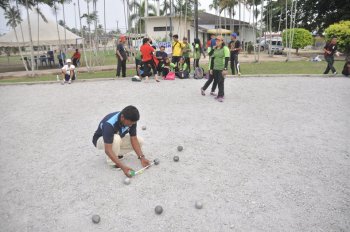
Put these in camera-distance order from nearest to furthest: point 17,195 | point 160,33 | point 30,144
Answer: point 17,195 → point 30,144 → point 160,33

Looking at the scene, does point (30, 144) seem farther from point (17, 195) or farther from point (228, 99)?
point (228, 99)

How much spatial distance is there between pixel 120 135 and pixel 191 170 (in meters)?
1.20

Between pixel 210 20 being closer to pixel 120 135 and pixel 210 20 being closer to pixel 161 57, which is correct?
pixel 161 57

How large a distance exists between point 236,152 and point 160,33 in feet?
119

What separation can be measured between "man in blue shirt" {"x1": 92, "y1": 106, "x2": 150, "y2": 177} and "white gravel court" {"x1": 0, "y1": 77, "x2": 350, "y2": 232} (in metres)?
0.29

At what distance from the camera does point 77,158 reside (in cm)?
541

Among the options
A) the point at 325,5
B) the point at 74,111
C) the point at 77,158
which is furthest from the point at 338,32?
the point at 77,158

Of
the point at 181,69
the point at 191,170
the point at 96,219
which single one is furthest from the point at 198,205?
the point at 181,69

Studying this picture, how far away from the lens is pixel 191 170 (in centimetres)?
479

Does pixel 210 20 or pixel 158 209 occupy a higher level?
pixel 210 20

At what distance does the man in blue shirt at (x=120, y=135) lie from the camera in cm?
407

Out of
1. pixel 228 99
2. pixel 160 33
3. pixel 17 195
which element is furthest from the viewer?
pixel 160 33

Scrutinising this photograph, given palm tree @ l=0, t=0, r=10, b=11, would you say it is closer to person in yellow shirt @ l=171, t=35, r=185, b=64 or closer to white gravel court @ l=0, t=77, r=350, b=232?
person in yellow shirt @ l=171, t=35, r=185, b=64

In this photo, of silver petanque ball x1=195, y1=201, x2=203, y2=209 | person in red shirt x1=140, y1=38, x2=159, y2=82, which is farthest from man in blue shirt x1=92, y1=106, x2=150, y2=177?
person in red shirt x1=140, y1=38, x2=159, y2=82
